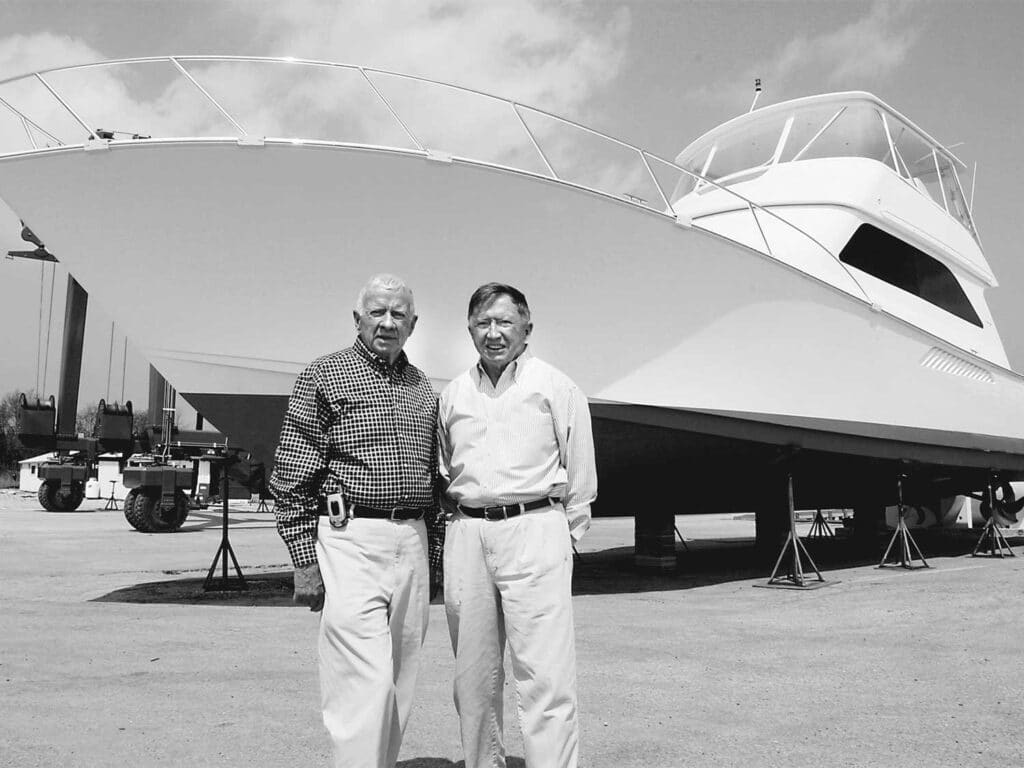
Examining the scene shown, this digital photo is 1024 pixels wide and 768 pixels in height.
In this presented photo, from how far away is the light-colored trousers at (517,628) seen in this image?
2.23 m

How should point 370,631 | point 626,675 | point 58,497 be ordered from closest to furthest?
point 370,631 → point 626,675 → point 58,497

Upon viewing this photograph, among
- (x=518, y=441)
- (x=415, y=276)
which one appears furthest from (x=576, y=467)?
(x=415, y=276)

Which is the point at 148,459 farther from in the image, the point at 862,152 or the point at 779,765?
the point at 779,765

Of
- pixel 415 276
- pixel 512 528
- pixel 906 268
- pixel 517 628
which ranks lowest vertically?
pixel 517 628

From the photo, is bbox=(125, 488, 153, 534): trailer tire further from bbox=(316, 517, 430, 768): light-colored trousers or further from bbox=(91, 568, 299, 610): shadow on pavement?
bbox=(316, 517, 430, 768): light-colored trousers

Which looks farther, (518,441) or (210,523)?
(210,523)

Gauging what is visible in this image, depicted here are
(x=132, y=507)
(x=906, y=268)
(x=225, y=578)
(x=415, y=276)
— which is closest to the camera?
(x=415, y=276)

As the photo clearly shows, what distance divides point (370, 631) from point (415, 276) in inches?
166

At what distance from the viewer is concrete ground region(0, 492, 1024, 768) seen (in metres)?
2.86

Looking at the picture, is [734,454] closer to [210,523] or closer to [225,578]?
[225,578]

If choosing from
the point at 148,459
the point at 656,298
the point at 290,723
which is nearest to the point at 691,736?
the point at 290,723

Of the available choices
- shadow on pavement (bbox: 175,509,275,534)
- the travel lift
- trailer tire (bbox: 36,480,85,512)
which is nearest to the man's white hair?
the travel lift

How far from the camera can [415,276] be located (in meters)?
6.14

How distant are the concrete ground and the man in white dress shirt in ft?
2.00
